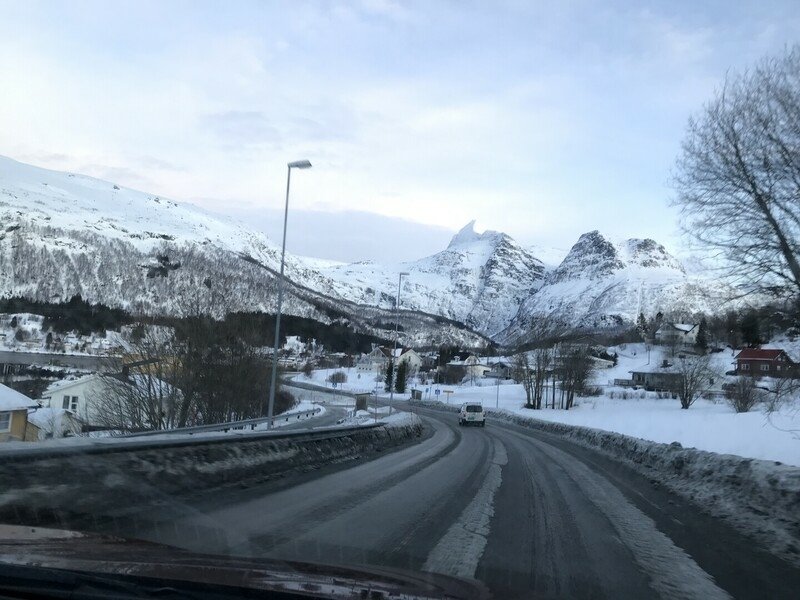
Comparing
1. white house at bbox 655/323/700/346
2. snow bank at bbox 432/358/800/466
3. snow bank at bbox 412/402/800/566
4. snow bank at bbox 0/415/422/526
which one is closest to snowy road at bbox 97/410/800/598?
snow bank at bbox 412/402/800/566

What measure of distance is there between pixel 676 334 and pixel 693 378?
39421mm

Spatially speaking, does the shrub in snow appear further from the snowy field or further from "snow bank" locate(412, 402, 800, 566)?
"snow bank" locate(412, 402, 800, 566)

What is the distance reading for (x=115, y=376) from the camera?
121 feet

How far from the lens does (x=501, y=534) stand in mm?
7492

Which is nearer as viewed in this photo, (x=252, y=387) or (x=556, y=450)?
(x=556, y=450)

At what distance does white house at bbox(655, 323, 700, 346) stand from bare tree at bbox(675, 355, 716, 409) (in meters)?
23.0

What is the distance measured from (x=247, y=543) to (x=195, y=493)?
2865mm

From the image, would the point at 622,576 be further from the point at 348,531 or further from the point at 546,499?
the point at 546,499

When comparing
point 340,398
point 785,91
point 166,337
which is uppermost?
point 785,91

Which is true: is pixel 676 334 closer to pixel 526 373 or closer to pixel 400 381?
pixel 526 373

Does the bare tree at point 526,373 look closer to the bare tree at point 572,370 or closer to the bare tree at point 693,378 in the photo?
the bare tree at point 572,370

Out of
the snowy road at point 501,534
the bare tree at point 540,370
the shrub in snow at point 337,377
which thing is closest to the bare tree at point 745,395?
the bare tree at point 540,370

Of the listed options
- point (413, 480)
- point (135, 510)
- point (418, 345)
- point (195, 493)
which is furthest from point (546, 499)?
point (418, 345)

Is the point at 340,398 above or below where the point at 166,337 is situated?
below
